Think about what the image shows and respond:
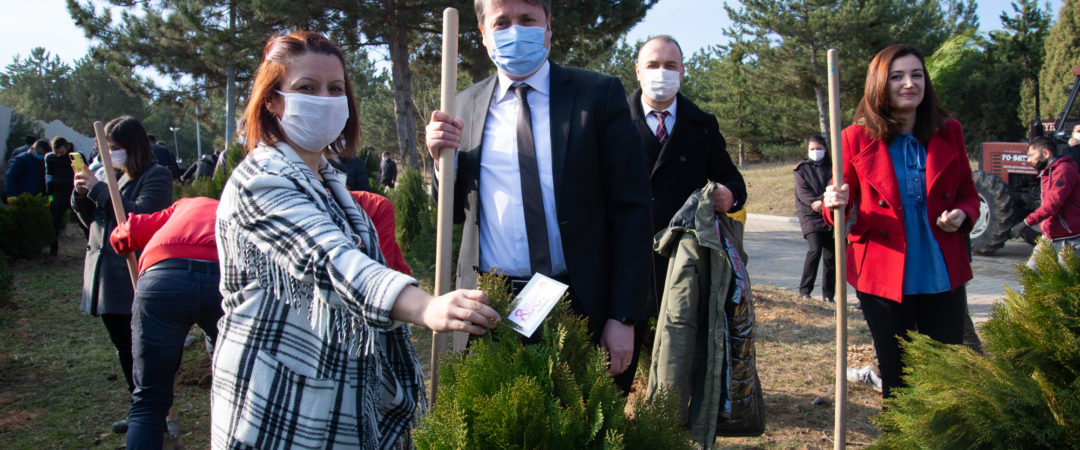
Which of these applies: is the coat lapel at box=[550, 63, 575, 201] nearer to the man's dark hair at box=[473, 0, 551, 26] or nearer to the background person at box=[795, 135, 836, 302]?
the man's dark hair at box=[473, 0, 551, 26]

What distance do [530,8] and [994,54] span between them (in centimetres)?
3847

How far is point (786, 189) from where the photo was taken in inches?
912

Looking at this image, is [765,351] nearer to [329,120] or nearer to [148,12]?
[329,120]

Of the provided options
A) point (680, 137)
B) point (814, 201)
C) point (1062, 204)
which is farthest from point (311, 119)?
point (1062, 204)

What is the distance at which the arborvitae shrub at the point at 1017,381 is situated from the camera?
1.61 meters

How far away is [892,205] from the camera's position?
2.74 meters

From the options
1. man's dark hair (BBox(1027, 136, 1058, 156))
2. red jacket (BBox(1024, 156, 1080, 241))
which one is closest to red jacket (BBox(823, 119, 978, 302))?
red jacket (BBox(1024, 156, 1080, 241))

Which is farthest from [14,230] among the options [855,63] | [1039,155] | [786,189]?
[855,63]

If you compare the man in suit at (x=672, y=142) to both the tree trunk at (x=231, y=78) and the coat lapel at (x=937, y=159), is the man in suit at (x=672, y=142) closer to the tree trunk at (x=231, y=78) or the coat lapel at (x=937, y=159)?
the coat lapel at (x=937, y=159)

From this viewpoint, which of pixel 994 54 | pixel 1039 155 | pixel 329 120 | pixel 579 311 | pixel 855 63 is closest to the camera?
pixel 329 120

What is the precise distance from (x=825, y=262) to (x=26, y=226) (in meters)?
11.3

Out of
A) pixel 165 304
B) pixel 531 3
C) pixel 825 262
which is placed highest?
pixel 531 3

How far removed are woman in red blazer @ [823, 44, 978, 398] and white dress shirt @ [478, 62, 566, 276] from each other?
1.40m

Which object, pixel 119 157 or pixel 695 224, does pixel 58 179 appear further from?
pixel 695 224
